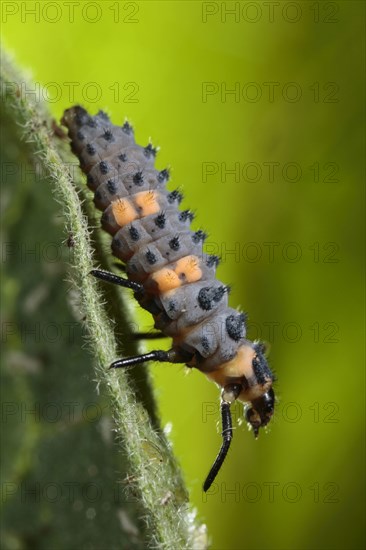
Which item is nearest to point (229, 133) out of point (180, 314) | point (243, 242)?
point (243, 242)

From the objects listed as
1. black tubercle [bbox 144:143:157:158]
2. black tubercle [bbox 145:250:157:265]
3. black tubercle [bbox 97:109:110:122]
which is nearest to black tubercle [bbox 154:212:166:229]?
black tubercle [bbox 145:250:157:265]

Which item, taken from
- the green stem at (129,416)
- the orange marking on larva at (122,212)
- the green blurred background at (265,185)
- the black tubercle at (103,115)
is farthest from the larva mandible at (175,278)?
the green stem at (129,416)

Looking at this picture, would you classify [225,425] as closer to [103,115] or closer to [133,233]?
[133,233]

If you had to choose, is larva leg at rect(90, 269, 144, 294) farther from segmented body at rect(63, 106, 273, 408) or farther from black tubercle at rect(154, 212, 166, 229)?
black tubercle at rect(154, 212, 166, 229)

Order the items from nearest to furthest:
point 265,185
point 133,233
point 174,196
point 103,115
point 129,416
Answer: point 129,416 → point 133,233 → point 174,196 → point 103,115 → point 265,185

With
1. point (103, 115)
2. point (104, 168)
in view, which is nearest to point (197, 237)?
point (104, 168)

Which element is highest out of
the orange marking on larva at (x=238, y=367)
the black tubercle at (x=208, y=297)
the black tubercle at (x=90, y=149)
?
the black tubercle at (x=90, y=149)

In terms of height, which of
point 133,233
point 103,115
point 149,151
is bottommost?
point 133,233

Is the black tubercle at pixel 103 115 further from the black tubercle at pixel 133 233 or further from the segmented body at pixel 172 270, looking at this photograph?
the black tubercle at pixel 133 233

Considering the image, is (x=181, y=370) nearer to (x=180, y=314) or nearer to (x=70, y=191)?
(x=180, y=314)
